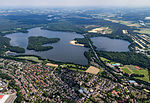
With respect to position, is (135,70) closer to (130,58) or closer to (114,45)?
(130,58)

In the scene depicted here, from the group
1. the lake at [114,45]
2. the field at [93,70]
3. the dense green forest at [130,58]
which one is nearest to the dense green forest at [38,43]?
the lake at [114,45]

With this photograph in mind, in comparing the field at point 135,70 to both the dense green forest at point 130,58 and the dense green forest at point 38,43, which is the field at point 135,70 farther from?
the dense green forest at point 38,43

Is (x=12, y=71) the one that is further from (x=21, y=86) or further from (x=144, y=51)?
(x=144, y=51)

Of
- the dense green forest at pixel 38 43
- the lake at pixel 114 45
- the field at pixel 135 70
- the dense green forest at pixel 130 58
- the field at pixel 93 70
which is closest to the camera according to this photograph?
the field at pixel 135 70

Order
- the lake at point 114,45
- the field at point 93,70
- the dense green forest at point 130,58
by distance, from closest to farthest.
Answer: the field at point 93,70
the dense green forest at point 130,58
the lake at point 114,45

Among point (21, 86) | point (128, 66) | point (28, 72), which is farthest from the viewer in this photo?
point (128, 66)

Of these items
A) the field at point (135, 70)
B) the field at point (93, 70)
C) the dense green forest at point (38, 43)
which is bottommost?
the field at point (135, 70)

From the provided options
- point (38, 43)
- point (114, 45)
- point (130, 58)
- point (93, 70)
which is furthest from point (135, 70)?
point (38, 43)

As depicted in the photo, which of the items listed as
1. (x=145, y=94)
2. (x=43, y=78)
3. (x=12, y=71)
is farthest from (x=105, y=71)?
(x=12, y=71)
